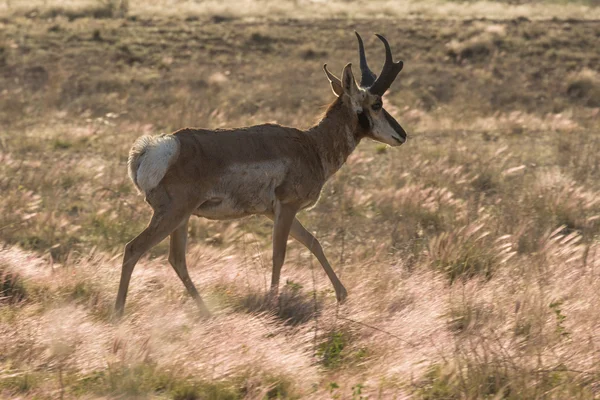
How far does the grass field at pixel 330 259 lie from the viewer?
565cm

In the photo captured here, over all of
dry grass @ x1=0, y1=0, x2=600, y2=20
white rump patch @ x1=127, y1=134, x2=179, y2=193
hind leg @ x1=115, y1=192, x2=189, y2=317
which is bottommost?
dry grass @ x1=0, y1=0, x2=600, y2=20

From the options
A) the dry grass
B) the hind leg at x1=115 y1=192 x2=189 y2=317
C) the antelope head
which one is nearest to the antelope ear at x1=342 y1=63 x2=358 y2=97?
the antelope head

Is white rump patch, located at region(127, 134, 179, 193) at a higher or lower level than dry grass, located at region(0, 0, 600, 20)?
higher

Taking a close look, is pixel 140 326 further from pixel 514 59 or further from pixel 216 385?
pixel 514 59

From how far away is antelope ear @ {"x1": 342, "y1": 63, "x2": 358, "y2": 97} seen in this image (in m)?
8.51

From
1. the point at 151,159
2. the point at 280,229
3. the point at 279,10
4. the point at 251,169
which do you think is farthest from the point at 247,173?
the point at 279,10

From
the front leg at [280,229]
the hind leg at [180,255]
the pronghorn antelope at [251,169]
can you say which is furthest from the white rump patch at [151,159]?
the front leg at [280,229]

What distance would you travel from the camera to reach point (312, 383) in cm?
571

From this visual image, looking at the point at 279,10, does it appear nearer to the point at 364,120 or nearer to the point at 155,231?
the point at 364,120

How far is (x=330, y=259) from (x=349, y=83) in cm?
213

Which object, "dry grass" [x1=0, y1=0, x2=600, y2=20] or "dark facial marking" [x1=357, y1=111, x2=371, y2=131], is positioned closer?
"dark facial marking" [x1=357, y1=111, x2=371, y2=131]

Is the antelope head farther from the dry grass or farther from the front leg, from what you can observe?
the dry grass

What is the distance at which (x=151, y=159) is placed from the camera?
7.12 meters

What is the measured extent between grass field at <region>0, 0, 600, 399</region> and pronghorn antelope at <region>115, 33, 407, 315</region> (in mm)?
476
